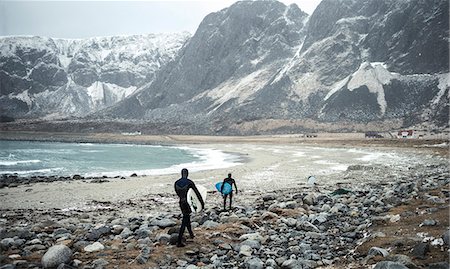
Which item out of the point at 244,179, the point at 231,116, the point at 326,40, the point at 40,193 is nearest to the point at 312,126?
the point at 231,116

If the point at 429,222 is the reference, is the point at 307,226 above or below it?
below

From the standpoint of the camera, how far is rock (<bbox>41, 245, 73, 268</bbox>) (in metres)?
7.50

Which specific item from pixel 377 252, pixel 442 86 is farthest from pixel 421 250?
pixel 442 86

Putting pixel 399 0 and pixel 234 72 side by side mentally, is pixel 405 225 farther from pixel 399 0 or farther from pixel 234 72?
pixel 234 72

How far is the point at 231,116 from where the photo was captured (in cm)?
13762

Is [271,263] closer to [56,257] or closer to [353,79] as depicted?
[56,257]

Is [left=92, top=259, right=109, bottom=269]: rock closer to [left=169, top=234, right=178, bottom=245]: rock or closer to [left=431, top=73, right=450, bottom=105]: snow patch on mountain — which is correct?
[left=169, top=234, right=178, bottom=245]: rock

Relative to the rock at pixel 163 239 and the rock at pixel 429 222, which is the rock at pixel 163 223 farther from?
the rock at pixel 429 222

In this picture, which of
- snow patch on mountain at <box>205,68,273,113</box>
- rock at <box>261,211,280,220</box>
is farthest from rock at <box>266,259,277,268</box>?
snow patch on mountain at <box>205,68,273,113</box>

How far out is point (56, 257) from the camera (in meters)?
7.60

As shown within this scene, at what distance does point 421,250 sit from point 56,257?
305 inches

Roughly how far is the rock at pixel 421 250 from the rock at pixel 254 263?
309 centimetres

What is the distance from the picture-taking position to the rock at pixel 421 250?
6.63m

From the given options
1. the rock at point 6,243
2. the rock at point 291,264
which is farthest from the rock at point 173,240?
the rock at point 6,243
